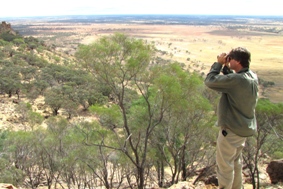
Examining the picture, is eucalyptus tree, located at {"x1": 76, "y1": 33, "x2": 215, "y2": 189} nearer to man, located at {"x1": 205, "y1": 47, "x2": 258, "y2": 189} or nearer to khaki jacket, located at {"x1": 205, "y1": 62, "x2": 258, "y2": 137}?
man, located at {"x1": 205, "y1": 47, "x2": 258, "y2": 189}

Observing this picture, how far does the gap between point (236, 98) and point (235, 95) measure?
1.7 inches

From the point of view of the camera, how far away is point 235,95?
11.9 feet

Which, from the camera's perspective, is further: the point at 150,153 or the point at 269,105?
the point at 150,153

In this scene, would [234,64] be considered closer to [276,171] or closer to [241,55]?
[241,55]

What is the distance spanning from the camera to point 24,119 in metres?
21.3

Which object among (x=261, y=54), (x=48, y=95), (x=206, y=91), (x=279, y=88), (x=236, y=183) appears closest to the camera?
(x=236, y=183)

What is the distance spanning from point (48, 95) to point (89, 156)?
53.7ft

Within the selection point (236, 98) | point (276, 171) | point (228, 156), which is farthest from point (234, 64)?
point (276, 171)

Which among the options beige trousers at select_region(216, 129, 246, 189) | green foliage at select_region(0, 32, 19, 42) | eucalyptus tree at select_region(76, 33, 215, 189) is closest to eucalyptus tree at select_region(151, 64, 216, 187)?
eucalyptus tree at select_region(76, 33, 215, 189)

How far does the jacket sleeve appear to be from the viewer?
353cm

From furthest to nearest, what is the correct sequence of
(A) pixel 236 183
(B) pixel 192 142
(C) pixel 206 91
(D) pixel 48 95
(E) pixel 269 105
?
(D) pixel 48 95 < (B) pixel 192 142 < (C) pixel 206 91 < (E) pixel 269 105 < (A) pixel 236 183

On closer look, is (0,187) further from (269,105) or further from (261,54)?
(261,54)

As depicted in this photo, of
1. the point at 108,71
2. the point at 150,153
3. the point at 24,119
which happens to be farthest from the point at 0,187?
the point at 24,119

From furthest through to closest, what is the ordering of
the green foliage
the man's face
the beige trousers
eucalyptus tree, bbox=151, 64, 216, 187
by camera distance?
the green foliage
eucalyptus tree, bbox=151, 64, 216, 187
the beige trousers
the man's face
